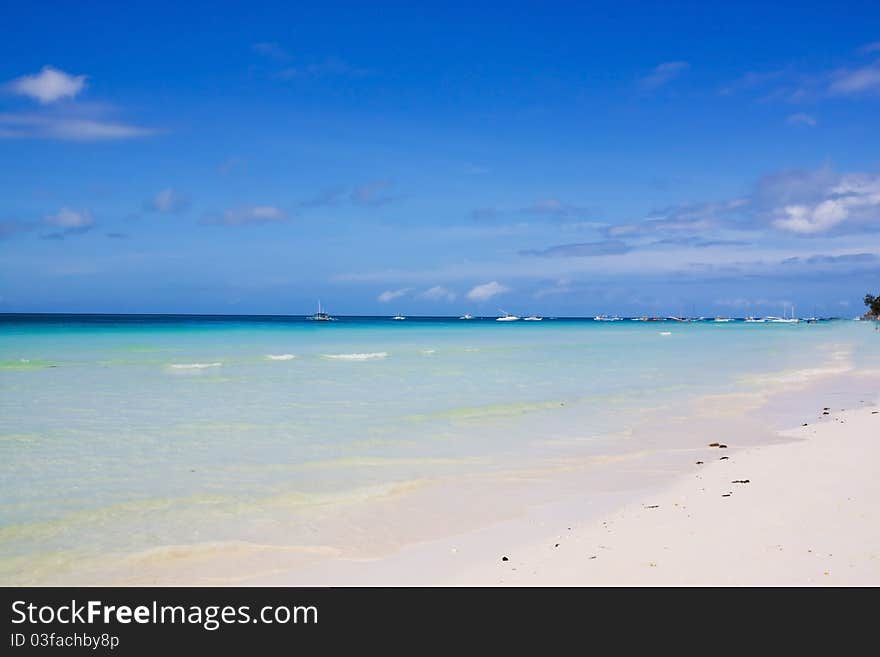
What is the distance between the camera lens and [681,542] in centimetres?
677

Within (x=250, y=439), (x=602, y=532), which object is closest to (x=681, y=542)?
(x=602, y=532)

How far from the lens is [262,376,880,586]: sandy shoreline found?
5945 millimetres

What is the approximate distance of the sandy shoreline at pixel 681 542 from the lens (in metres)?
5.95

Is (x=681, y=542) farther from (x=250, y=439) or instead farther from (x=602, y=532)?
(x=250, y=439)

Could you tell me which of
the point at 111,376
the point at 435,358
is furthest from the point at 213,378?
the point at 435,358

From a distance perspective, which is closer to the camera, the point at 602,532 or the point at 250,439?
the point at 602,532

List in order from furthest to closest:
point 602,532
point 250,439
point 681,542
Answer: point 250,439 → point 602,532 → point 681,542

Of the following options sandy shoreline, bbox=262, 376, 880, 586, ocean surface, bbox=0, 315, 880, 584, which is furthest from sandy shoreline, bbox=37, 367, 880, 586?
ocean surface, bbox=0, 315, 880, 584

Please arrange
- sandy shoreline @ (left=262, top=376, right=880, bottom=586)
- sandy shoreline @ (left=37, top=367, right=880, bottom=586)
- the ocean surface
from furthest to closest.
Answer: the ocean surface → sandy shoreline @ (left=37, top=367, right=880, bottom=586) → sandy shoreline @ (left=262, top=376, right=880, bottom=586)

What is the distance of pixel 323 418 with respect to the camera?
17047mm

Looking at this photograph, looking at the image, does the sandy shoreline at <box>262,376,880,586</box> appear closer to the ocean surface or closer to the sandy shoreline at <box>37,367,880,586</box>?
the sandy shoreline at <box>37,367,880,586</box>
